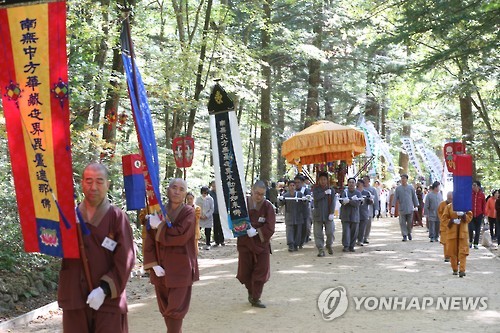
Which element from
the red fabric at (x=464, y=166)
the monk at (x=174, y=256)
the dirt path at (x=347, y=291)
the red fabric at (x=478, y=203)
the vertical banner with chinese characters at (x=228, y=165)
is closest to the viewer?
the monk at (x=174, y=256)

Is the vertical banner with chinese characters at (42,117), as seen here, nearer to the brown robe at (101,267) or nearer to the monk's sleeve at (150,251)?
the brown robe at (101,267)

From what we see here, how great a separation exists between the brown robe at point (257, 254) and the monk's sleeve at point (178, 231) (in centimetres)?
273

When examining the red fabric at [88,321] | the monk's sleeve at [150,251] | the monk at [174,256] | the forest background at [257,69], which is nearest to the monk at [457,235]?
the forest background at [257,69]

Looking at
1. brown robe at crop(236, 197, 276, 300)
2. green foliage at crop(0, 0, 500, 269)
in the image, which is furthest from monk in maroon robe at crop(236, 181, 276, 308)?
green foliage at crop(0, 0, 500, 269)

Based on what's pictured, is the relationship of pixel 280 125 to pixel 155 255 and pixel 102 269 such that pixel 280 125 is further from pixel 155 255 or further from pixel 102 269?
pixel 102 269

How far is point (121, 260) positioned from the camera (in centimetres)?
538

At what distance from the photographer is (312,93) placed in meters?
31.2

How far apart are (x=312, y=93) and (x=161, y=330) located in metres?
23.5

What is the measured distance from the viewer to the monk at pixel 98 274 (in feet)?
17.3

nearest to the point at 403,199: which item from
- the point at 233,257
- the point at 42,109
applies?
the point at 233,257

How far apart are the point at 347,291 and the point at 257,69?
42.3ft

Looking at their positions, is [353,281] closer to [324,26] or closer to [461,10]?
[461,10]

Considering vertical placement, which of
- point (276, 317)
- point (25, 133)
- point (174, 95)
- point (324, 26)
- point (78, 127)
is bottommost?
point (276, 317)

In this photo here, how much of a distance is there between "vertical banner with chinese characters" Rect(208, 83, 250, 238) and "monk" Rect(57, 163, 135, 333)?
Answer: 15.3ft
